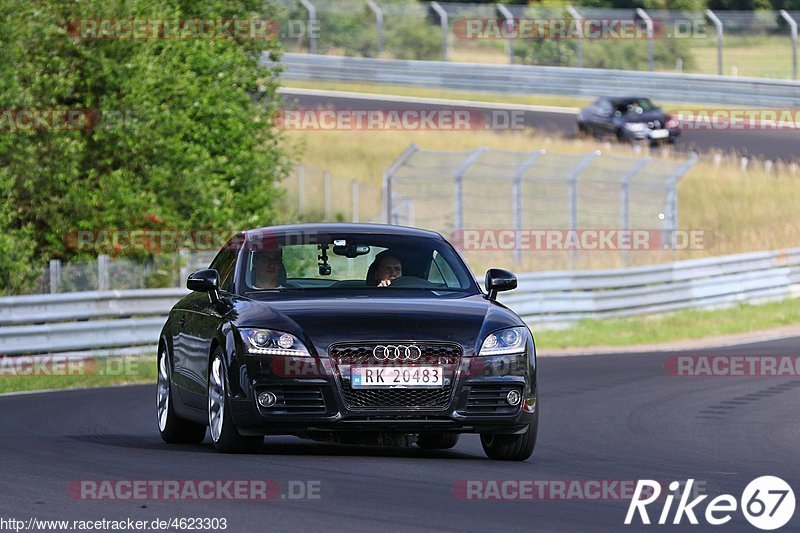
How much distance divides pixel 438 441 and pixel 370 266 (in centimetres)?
129

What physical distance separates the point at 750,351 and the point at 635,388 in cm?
581

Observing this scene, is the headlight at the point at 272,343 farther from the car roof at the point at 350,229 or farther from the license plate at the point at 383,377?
the car roof at the point at 350,229

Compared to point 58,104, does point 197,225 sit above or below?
below

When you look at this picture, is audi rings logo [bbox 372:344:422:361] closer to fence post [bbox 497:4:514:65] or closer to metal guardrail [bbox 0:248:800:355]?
metal guardrail [bbox 0:248:800:355]

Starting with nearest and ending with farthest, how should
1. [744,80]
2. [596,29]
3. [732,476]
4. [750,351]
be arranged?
1. [732,476]
2. [750,351]
3. [744,80]
4. [596,29]

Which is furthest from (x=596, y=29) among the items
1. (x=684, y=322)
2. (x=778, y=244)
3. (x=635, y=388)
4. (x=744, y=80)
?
(x=635, y=388)

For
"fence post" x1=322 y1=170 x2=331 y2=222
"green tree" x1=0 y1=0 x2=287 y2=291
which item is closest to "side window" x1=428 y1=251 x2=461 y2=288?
"green tree" x1=0 y1=0 x2=287 y2=291

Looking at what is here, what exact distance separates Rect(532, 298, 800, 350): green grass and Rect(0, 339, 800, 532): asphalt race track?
7.31 meters

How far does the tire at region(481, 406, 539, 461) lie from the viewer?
1055cm

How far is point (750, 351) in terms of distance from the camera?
22828 millimetres

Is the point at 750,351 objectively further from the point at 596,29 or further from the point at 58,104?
the point at 596,29

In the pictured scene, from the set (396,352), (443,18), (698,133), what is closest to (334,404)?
(396,352)

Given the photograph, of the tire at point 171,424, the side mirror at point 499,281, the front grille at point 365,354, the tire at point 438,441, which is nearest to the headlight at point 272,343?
the front grille at point 365,354

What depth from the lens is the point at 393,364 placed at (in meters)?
9.96
